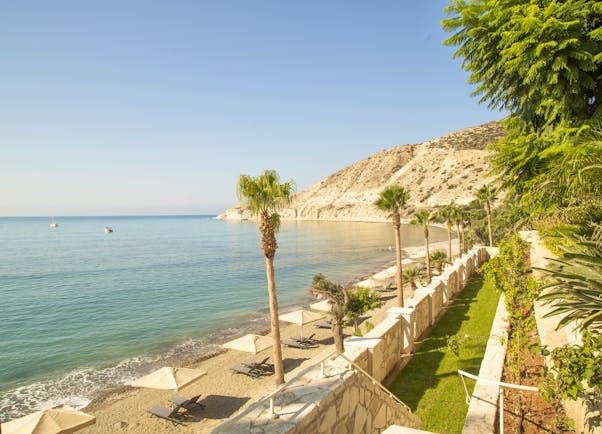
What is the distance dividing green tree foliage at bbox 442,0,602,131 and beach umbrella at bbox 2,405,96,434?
52.7 ft

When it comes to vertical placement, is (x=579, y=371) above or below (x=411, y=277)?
above

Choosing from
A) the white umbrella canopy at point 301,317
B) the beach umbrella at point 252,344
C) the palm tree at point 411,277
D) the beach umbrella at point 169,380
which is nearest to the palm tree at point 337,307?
the white umbrella canopy at point 301,317

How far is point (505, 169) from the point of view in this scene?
36.0ft

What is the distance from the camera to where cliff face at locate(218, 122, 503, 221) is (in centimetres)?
13125

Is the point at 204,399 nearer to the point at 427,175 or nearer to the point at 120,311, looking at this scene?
the point at 120,311

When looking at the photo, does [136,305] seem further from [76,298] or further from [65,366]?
[65,366]

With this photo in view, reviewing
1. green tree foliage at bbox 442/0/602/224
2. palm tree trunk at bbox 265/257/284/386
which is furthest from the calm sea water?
green tree foliage at bbox 442/0/602/224

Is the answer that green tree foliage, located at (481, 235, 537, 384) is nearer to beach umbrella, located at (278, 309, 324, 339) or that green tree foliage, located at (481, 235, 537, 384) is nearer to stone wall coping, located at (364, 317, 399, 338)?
stone wall coping, located at (364, 317, 399, 338)

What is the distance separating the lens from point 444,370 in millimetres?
10703

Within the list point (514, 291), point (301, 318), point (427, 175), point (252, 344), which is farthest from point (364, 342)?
point (427, 175)

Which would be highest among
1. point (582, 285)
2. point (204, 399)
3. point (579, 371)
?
point (582, 285)

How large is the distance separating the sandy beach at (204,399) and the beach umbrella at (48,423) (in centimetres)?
307

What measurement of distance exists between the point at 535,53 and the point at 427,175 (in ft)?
503

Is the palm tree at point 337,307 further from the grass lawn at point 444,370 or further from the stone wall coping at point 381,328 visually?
the grass lawn at point 444,370
